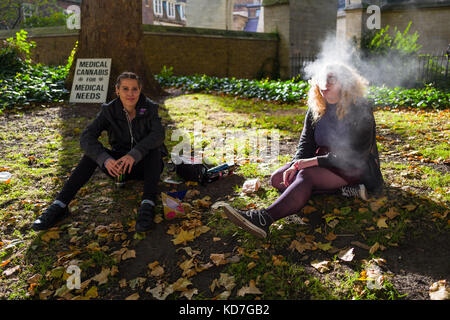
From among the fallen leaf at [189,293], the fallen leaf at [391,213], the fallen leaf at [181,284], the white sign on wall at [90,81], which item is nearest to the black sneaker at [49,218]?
the fallen leaf at [181,284]

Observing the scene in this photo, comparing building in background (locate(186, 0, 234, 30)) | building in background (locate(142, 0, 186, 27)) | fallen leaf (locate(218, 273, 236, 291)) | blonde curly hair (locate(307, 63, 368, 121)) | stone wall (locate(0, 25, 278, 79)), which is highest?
building in background (locate(142, 0, 186, 27))

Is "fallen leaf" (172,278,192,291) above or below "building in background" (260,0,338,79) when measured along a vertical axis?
below

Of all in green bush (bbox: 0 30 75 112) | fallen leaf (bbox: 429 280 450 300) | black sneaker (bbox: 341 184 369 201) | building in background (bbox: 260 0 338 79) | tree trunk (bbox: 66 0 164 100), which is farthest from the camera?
building in background (bbox: 260 0 338 79)

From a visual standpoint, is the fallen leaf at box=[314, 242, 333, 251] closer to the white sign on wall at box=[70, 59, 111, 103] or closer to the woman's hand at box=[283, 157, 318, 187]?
the woman's hand at box=[283, 157, 318, 187]

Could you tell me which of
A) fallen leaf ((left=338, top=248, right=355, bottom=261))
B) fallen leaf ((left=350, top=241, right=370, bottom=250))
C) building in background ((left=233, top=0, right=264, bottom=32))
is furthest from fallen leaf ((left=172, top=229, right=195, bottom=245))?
building in background ((left=233, top=0, right=264, bottom=32))

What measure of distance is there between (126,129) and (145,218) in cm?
101

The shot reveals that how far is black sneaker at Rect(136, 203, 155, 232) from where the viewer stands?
3262mm

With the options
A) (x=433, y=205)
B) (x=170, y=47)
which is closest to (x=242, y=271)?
(x=433, y=205)

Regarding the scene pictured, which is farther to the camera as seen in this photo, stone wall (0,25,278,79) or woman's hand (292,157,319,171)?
stone wall (0,25,278,79)

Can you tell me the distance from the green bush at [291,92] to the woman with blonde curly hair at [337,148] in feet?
20.9

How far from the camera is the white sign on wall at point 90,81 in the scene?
778 cm

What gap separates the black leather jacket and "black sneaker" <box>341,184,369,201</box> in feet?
6.14

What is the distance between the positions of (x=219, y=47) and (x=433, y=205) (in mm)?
13582

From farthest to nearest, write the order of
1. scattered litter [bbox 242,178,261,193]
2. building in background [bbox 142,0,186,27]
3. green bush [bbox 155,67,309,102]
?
1. building in background [bbox 142,0,186,27]
2. green bush [bbox 155,67,309,102]
3. scattered litter [bbox 242,178,261,193]
